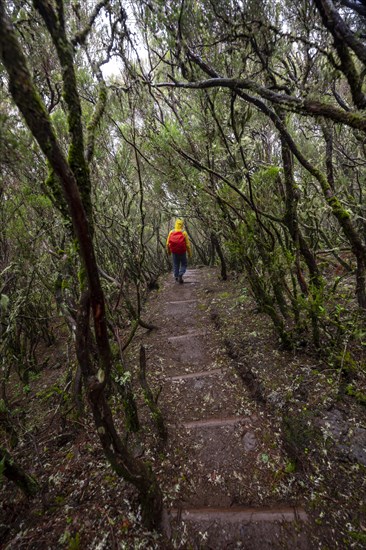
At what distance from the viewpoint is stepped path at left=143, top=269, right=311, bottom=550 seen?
2.10 meters

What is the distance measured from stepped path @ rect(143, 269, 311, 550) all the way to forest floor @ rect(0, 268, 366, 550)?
1cm

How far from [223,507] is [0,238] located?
16.5 feet

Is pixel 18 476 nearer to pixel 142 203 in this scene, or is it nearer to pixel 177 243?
pixel 142 203

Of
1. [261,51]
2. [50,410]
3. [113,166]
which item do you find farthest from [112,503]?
[113,166]

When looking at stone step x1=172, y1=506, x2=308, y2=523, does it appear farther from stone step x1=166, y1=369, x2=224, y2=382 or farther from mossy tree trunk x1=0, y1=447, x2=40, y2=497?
stone step x1=166, y1=369, x2=224, y2=382

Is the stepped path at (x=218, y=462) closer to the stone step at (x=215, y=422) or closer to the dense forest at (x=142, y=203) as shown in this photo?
the stone step at (x=215, y=422)

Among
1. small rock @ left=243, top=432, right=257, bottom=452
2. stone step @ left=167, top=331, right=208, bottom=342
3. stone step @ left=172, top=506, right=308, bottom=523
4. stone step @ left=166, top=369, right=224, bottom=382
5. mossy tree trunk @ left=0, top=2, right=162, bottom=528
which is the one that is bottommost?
stone step @ left=172, top=506, right=308, bottom=523

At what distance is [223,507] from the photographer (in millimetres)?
2336

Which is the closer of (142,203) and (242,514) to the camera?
(242,514)

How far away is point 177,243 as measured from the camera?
9.15 m

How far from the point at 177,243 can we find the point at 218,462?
716 cm

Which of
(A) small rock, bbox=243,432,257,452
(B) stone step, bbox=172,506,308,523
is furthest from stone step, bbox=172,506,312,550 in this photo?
(A) small rock, bbox=243,432,257,452

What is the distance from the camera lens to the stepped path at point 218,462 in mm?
2102

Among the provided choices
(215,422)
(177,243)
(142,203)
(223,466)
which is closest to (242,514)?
(223,466)
